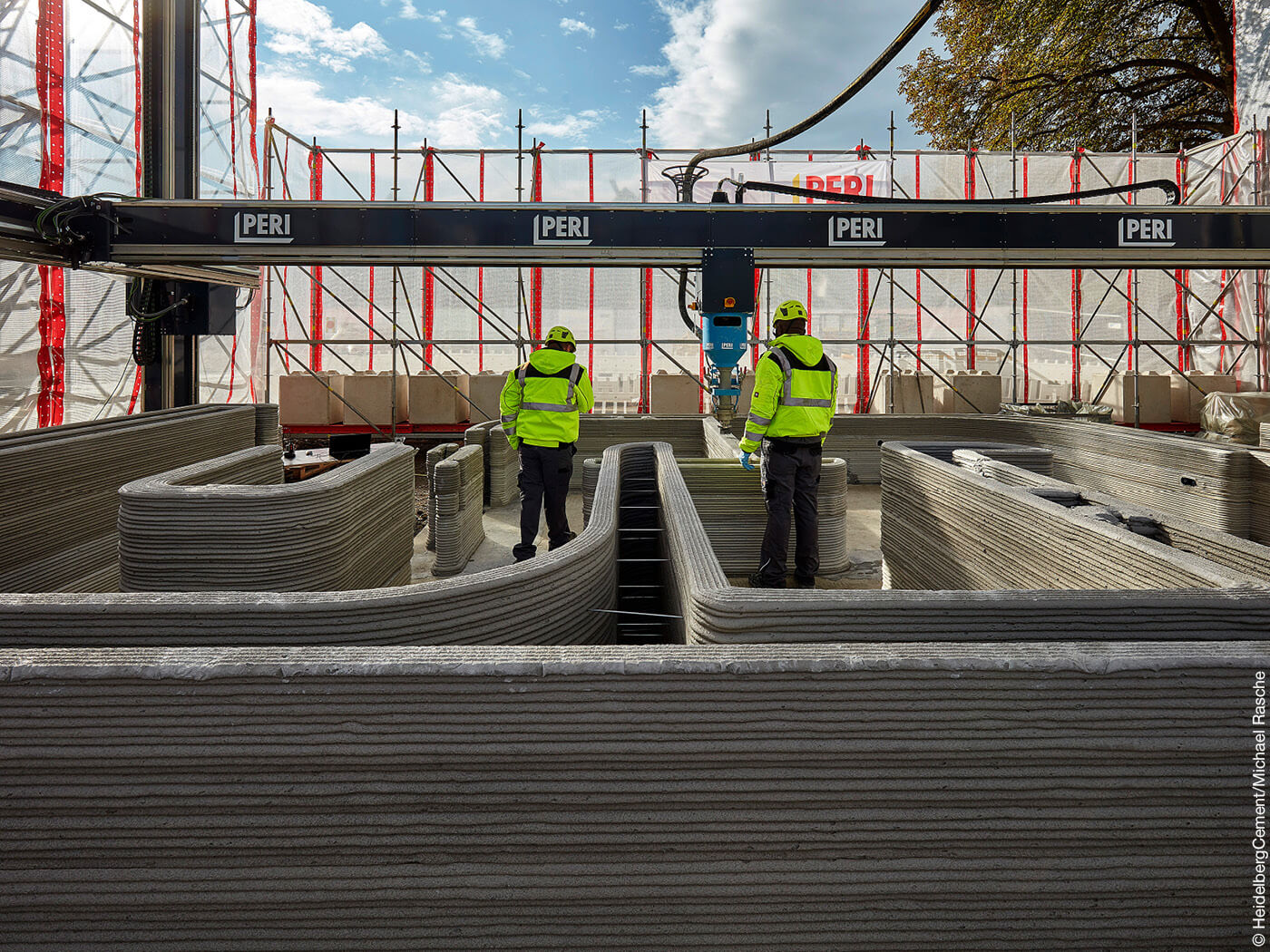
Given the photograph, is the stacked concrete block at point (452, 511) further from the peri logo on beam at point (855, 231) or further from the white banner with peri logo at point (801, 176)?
the white banner with peri logo at point (801, 176)

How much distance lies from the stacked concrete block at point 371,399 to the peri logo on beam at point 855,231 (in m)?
9.91

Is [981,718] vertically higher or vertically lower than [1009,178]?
lower

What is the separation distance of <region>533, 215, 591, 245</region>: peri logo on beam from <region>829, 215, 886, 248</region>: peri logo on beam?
63.8 inches

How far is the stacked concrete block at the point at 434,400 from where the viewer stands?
13641mm

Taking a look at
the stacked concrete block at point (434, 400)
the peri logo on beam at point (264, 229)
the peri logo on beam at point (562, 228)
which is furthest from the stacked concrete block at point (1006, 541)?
the stacked concrete block at point (434, 400)

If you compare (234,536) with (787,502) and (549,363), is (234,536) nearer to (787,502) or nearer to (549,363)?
(549,363)

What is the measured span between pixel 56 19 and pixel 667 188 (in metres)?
9.67

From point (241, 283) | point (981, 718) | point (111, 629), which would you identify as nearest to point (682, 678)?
point (981, 718)

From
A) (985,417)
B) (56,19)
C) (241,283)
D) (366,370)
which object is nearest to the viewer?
(241,283)

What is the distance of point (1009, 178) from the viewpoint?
15.7 meters

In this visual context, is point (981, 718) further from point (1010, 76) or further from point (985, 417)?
point (1010, 76)

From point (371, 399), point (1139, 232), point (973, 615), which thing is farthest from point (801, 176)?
point (973, 615)

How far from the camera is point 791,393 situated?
16.5 ft

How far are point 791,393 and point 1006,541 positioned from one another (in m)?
1.78
